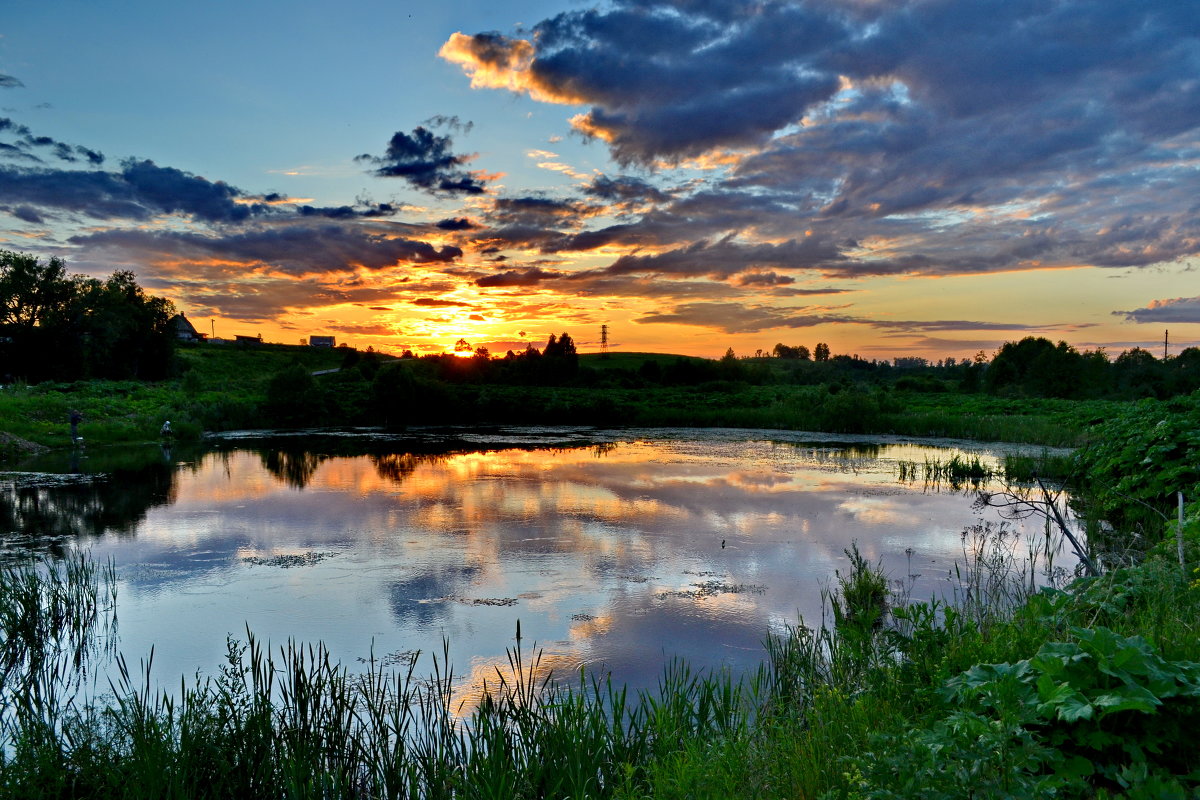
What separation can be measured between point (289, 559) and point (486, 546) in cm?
306

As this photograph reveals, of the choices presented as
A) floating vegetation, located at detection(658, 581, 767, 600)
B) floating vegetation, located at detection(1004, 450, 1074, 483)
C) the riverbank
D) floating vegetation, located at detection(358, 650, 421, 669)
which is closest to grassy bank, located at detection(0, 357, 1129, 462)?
floating vegetation, located at detection(1004, 450, 1074, 483)

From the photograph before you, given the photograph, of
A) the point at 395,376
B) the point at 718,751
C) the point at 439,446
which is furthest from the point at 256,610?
the point at 395,376

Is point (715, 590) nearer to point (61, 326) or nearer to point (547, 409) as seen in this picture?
point (547, 409)

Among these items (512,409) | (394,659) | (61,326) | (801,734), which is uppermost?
(61,326)

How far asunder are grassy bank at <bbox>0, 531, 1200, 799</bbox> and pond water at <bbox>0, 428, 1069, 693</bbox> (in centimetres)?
135

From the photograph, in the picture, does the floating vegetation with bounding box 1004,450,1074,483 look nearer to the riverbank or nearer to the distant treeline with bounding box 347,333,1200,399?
the riverbank

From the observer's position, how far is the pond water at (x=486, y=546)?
7.63 metres

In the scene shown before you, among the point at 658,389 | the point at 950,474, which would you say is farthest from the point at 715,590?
the point at 658,389

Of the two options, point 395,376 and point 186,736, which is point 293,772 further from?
point 395,376

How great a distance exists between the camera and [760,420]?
1361 inches

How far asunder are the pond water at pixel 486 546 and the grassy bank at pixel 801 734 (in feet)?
4.42

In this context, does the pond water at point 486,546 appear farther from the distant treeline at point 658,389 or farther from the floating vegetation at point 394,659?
the distant treeline at point 658,389

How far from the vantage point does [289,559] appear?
10883mm

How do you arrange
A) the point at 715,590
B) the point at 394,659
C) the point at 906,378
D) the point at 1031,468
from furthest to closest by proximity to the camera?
the point at 906,378 → the point at 1031,468 → the point at 715,590 → the point at 394,659
